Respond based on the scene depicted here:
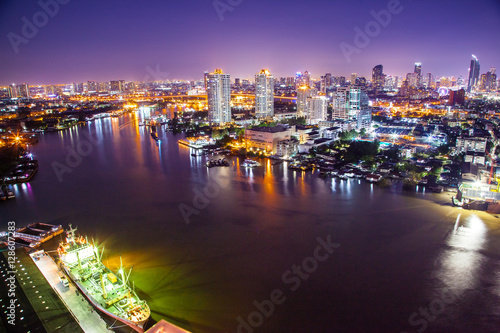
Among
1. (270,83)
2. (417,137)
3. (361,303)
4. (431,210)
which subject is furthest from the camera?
(270,83)

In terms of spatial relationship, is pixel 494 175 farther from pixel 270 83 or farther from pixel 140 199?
pixel 270 83

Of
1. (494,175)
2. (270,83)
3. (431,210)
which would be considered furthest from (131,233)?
(270,83)

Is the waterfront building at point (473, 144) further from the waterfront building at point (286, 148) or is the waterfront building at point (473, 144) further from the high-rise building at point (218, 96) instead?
the high-rise building at point (218, 96)

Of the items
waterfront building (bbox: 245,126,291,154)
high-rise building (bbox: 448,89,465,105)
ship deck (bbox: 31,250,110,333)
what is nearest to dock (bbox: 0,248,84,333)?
ship deck (bbox: 31,250,110,333)

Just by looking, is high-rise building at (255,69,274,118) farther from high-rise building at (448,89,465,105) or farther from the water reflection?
high-rise building at (448,89,465,105)

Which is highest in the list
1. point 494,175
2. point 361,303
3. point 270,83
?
point 270,83

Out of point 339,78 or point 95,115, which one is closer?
point 95,115

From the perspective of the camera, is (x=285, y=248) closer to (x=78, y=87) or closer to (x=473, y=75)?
(x=473, y=75)

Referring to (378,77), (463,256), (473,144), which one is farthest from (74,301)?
(378,77)
